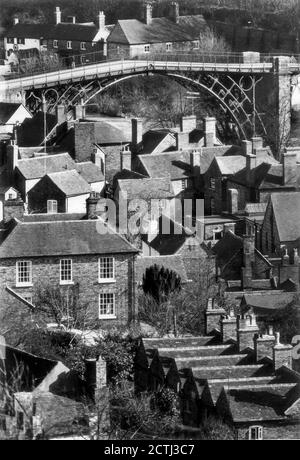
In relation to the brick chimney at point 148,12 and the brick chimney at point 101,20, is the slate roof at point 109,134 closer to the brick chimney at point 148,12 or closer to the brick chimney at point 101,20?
the brick chimney at point 101,20

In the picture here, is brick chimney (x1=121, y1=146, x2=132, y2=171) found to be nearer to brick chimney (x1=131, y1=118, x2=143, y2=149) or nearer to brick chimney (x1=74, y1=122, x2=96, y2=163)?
brick chimney (x1=74, y1=122, x2=96, y2=163)

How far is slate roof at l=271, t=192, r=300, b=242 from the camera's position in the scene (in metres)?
41.2

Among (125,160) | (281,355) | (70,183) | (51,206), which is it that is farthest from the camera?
(125,160)

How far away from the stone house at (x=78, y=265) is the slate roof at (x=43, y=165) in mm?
11594

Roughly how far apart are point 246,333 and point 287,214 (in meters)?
14.2

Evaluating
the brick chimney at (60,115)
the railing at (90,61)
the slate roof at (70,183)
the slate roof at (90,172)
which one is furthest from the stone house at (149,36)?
the slate roof at (70,183)

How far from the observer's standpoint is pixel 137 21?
2317 inches

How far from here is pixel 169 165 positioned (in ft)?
166

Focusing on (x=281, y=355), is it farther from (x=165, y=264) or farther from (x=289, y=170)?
(x=289, y=170)

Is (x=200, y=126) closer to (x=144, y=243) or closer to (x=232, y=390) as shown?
(x=144, y=243)

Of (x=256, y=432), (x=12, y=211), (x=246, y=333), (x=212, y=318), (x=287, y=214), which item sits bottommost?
(x=287, y=214)

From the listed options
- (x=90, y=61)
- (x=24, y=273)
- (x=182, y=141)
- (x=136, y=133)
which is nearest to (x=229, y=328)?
(x=24, y=273)

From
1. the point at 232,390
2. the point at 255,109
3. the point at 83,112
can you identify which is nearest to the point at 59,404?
the point at 232,390

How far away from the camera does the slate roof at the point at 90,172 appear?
48.0 m
